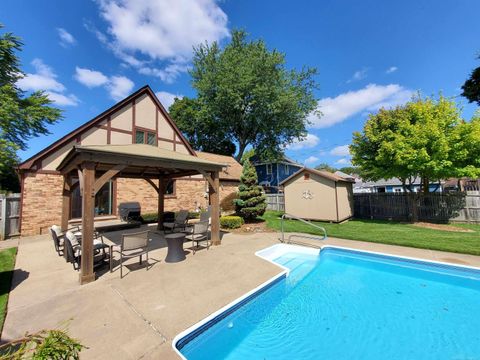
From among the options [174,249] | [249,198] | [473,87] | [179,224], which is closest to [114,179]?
[179,224]

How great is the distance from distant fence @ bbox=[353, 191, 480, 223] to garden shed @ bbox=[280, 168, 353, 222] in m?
1.85

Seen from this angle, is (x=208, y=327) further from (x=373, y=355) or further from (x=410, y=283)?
(x=410, y=283)

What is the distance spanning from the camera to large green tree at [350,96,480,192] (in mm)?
11328

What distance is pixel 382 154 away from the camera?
1276 cm

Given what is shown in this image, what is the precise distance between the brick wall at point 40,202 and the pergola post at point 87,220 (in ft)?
28.0

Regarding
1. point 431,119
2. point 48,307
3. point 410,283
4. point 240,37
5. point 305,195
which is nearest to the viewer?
point 48,307

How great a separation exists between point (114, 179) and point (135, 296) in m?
10.9

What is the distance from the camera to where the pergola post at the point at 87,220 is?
5.37 meters

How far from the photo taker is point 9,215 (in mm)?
10461

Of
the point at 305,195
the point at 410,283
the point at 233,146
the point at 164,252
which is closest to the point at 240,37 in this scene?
the point at 233,146

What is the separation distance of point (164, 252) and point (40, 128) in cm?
2252

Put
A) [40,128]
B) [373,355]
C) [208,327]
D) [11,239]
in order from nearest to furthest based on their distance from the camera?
1. [373,355]
2. [208,327]
3. [11,239]
4. [40,128]

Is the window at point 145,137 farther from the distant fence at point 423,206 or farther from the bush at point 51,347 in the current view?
the distant fence at point 423,206

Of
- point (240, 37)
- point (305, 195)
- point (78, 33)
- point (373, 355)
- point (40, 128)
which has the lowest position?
point (373, 355)
